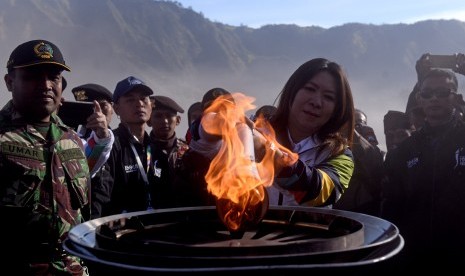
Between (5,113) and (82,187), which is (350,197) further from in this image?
(5,113)

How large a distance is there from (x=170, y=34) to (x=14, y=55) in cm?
5846

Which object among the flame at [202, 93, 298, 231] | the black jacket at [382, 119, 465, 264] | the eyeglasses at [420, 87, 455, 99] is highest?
the eyeglasses at [420, 87, 455, 99]

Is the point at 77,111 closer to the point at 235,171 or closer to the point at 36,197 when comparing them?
the point at 36,197

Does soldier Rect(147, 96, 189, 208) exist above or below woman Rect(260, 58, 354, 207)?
below

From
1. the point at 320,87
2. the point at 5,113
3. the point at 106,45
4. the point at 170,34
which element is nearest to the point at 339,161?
→ the point at 320,87

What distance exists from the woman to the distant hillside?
119ft

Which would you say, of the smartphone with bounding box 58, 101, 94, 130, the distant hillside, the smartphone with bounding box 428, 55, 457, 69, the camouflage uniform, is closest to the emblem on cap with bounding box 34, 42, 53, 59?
the camouflage uniform

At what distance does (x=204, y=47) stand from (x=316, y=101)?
58.9 m

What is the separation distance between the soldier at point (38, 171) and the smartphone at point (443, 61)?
466cm

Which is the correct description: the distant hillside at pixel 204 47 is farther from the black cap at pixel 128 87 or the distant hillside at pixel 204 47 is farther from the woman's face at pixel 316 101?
the woman's face at pixel 316 101

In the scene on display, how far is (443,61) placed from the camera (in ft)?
20.5

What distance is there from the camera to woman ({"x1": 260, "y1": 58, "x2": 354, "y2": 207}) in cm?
271

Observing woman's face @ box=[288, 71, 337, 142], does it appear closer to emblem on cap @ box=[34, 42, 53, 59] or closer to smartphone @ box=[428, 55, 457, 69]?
emblem on cap @ box=[34, 42, 53, 59]

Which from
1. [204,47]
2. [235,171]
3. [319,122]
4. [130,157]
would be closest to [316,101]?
[319,122]
